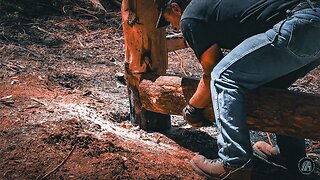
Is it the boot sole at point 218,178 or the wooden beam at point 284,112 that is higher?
the wooden beam at point 284,112

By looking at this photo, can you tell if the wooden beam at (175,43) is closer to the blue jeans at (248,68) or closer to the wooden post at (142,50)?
the wooden post at (142,50)

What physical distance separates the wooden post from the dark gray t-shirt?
2.35 feet

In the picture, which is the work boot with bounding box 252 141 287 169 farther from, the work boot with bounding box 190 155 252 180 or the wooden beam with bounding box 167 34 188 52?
the wooden beam with bounding box 167 34 188 52

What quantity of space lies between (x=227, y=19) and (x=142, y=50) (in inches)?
42.1

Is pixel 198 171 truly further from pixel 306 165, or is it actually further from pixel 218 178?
pixel 306 165

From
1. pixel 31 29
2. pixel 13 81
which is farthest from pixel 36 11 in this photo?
pixel 13 81

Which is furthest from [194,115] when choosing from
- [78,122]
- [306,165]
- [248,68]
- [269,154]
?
[78,122]

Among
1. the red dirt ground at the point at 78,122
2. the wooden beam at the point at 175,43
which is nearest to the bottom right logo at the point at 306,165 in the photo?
the red dirt ground at the point at 78,122

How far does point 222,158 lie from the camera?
285cm

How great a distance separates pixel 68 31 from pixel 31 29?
0.59 meters

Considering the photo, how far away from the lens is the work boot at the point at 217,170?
110 inches

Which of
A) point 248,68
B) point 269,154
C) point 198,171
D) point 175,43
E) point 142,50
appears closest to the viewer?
point 248,68

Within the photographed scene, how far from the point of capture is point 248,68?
107 inches

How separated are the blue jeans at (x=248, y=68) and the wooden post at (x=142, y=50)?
0.95 metres
